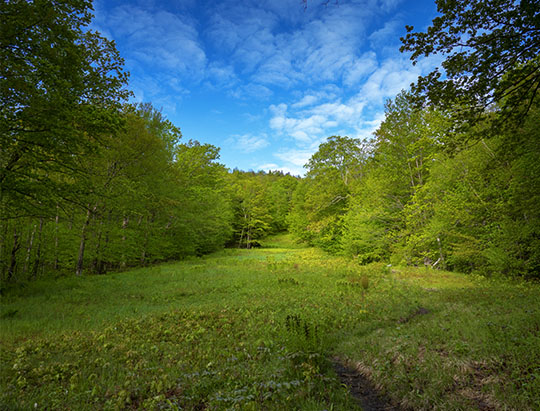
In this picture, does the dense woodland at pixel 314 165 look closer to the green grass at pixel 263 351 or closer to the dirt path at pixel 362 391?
the green grass at pixel 263 351

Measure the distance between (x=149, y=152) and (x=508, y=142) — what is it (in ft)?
64.2

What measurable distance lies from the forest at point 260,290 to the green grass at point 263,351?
0.05 m

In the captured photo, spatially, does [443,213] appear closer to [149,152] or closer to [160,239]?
[149,152]

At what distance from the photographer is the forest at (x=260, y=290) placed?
4.00 metres

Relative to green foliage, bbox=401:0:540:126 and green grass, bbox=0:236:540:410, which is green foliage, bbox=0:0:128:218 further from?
green foliage, bbox=401:0:540:126

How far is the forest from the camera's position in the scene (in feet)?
13.1

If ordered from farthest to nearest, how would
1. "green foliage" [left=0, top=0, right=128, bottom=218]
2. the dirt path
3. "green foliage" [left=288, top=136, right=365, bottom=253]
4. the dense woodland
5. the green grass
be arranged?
"green foliage" [left=288, top=136, right=365, bottom=253], "green foliage" [left=0, top=0, right=128, bottom=218], the dense woodland, the dirt path, the green grass

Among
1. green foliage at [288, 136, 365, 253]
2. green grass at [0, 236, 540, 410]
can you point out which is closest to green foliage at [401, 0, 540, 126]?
green grass at [0, 236, 540, 410]

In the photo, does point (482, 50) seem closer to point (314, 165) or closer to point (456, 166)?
point (456, 166)

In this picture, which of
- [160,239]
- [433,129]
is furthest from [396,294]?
[160,239]

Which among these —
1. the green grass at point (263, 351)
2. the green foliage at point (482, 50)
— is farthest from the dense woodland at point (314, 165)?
the green grass at point (263, 351)

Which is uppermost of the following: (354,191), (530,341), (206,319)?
(354,191)

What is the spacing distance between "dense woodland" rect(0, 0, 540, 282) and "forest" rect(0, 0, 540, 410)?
7 cm

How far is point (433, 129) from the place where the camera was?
51.4 ft
